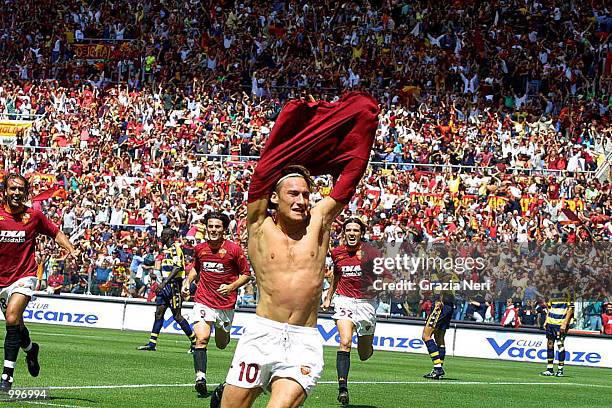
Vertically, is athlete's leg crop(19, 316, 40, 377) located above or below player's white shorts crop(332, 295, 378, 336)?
below

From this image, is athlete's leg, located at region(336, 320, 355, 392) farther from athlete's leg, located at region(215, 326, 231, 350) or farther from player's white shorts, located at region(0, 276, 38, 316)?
player's white shorts, located at region(0, 276, 38, 316)

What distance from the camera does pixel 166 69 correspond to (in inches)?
1713

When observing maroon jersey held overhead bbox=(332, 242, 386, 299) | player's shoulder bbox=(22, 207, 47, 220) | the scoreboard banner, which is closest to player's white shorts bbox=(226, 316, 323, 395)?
player's shoulder bbox=(22, 207, 47, 220)

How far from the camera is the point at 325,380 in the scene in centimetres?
1833

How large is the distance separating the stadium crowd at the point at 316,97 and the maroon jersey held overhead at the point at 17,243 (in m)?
13.4

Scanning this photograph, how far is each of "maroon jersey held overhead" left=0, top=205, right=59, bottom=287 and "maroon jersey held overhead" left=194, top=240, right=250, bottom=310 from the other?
3186 mm

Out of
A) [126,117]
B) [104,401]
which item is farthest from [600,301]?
[126,117]

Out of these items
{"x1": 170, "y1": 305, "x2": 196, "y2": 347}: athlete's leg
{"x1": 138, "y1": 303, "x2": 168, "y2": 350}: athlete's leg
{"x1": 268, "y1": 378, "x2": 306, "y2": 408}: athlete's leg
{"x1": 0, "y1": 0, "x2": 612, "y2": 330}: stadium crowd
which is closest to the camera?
{"x1": 268, "y1": 378, "x2": 306, "y2": 408}: athlete's leg

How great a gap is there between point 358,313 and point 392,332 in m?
12.3

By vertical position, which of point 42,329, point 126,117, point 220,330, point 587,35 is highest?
point 587,35

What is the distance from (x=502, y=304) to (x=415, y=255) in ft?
7.64

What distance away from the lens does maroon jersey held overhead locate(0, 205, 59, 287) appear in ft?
44.1

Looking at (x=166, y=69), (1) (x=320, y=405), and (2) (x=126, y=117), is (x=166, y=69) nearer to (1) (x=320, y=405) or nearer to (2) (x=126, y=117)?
(2) (x=126, y=117)

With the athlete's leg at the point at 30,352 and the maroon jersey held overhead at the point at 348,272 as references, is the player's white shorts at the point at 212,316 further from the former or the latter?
the athlete's leg at the point at 30,352
